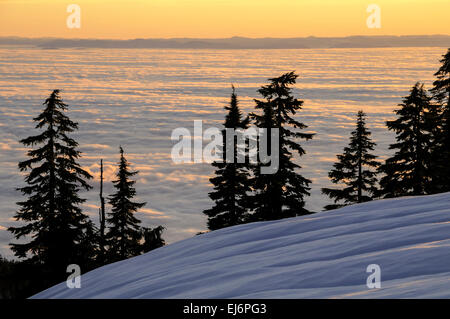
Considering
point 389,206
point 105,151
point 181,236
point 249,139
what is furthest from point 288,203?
point 105,151

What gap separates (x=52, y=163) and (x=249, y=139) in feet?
32.8

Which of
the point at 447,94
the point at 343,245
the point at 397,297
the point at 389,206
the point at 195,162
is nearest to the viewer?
the point at 397,297

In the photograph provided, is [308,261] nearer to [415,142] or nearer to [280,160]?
[280,160]

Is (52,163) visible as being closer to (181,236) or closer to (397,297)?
(397,297)

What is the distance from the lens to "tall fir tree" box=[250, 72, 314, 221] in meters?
24.1

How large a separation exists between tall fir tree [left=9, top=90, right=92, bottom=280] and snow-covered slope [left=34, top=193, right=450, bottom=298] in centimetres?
1712

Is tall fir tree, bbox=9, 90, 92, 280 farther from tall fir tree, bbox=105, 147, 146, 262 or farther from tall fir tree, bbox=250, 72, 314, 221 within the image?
tall fir tree, bbox=250, 72, 314, 221

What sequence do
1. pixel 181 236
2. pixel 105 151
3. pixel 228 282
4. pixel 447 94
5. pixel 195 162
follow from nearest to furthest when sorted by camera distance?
pixel 228 282
pixel 447 94
pixel 181 236
pixel 105 151
pixel 195 162

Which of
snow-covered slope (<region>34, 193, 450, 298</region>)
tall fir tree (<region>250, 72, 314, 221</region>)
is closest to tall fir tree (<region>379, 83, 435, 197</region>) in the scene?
tall fir tree (<region>250, 72, 314, 221</region>)

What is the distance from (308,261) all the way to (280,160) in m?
20.2

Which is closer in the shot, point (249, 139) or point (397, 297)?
point (397, 297)

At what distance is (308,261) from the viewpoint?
4945 millimetres

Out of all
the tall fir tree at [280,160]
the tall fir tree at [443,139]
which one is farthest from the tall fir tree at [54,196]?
the tall fir tree at [443,139]

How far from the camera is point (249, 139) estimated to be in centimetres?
2570
